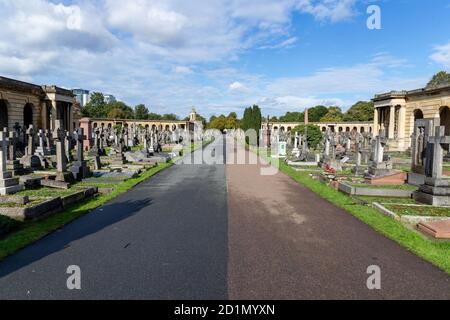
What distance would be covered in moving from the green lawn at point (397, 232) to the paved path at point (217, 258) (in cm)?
23

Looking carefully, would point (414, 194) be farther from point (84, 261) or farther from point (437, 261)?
point (84, 261)

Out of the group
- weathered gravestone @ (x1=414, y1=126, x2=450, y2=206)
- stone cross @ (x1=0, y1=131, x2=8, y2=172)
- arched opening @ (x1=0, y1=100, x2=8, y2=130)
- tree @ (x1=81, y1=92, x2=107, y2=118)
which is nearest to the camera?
weathered gravestone @ (x1=414, y1=126, x2=450, y2=206)

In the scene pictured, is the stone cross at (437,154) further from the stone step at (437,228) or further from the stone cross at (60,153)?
the stone cross at (60,153)

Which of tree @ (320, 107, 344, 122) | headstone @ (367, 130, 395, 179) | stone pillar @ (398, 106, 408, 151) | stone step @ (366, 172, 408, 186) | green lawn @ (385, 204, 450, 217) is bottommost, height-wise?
green lawn @ (385, 204, 450, 217)

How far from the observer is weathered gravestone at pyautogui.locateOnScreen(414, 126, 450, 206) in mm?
9591

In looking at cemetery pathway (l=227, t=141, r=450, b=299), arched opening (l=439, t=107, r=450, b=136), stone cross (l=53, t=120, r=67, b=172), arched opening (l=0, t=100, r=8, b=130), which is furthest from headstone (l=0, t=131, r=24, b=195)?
arched opening (l=439, t=107, r=450, b=136)

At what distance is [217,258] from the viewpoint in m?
5.54

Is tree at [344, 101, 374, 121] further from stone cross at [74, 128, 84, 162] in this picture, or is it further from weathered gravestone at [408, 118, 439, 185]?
stone cross at [74, 128, 84, 162]

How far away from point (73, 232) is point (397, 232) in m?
6.94

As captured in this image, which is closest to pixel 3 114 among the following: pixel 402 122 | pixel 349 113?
pixel 402 122

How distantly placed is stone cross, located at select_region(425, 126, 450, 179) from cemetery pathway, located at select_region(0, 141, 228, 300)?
649cm

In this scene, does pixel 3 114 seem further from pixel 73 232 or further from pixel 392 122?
pixel 392 122

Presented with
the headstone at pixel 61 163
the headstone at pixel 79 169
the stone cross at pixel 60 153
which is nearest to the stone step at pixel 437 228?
the headstone at pixel 61 163
